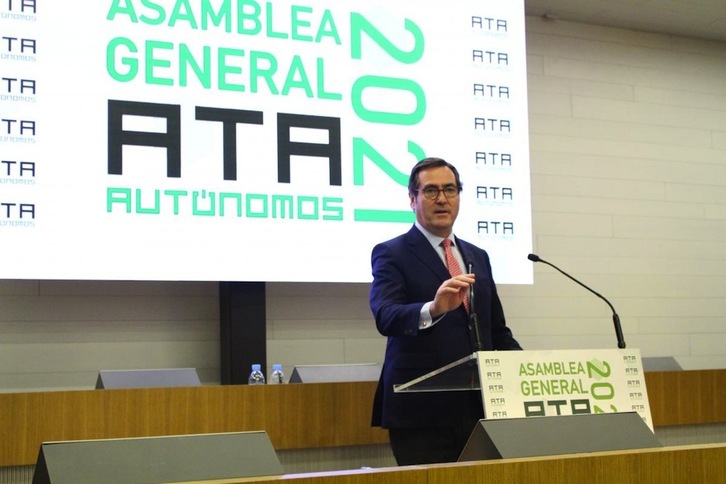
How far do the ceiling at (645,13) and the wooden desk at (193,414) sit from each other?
2.80 meters

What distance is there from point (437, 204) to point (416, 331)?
1.52ft

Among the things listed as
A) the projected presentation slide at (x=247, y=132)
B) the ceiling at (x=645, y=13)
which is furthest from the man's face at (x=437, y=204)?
the ceiling at (x=645, y=13)

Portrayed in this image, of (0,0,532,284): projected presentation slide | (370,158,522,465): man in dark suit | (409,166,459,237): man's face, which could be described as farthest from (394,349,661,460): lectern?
(0,0,532,284): projected presentation slide

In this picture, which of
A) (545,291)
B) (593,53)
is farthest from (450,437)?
(593,53)

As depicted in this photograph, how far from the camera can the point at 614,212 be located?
5434 mm

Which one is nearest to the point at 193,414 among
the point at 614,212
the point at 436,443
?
the point at 436,443

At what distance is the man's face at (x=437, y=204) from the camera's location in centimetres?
269

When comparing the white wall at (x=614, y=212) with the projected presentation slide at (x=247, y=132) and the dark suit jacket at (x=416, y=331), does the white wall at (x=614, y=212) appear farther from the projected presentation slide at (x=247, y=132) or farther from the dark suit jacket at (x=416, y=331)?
the dark suit jacket at (x=416, y=331)

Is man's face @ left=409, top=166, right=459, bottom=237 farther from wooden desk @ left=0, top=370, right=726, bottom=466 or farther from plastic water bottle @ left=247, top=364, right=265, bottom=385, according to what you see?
plastic water bottle @ left=247, top=364, right=265, bottom=385

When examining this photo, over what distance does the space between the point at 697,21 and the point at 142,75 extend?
11.4 feet

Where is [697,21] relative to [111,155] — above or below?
above

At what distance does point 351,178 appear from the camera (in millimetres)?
4211

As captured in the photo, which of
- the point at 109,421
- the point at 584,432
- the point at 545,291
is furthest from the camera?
the point at 545,291

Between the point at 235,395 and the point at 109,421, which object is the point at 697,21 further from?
the point at 109,421
